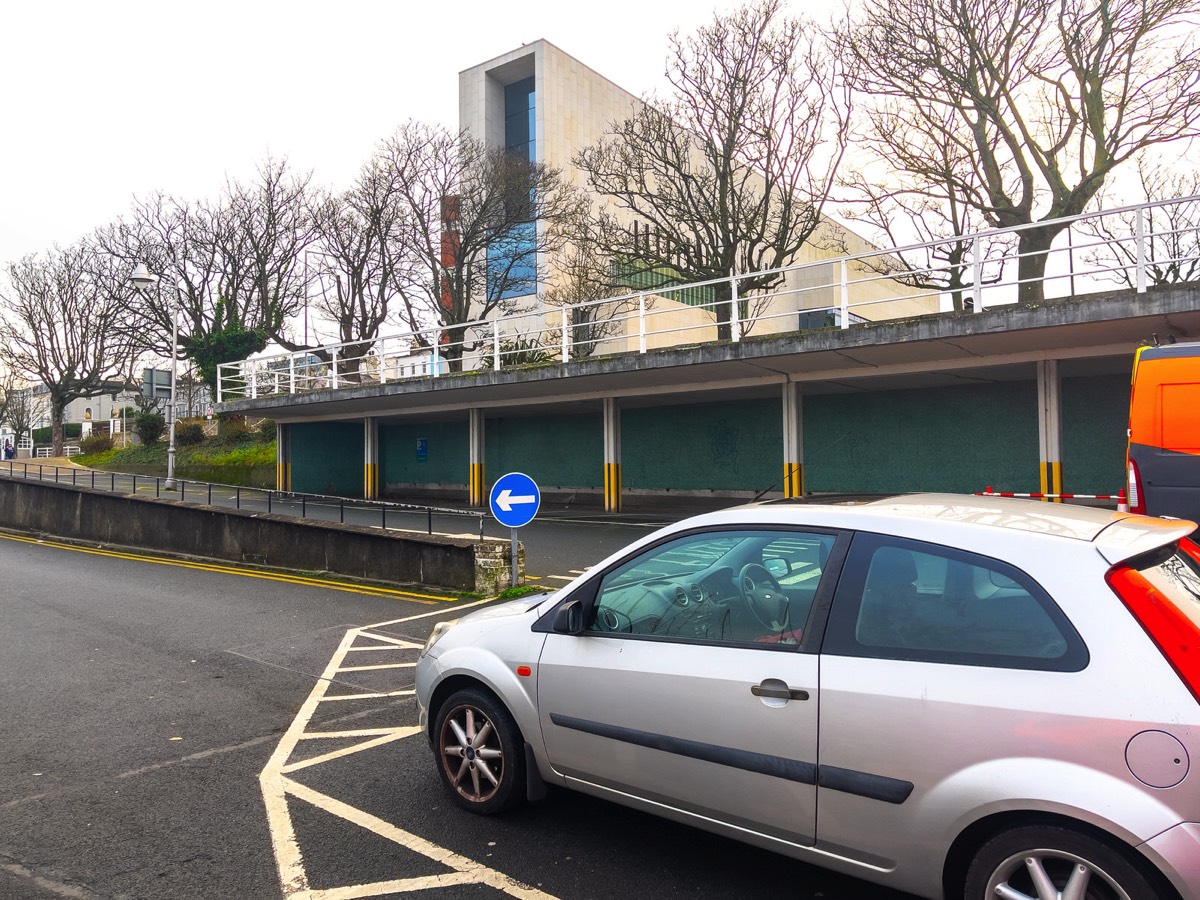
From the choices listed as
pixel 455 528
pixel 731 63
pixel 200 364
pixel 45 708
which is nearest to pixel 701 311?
pixel 731 63

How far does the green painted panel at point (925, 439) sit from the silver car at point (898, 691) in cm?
1573

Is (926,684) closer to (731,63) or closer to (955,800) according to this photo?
(955,800)

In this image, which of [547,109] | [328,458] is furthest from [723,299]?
[547,109]

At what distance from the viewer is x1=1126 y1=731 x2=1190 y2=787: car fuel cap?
83.9 inches

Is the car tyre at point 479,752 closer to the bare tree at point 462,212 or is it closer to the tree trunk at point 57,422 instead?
the bare tree at point 462,212

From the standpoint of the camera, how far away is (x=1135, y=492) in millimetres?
7461

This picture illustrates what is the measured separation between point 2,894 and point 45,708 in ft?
9.95

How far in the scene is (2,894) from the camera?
320 cm

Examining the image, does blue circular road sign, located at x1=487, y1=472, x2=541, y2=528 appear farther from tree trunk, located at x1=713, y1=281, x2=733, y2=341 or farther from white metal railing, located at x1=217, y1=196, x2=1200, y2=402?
tree trunk, located at x1=713, y1=281, x2=733, y2=341

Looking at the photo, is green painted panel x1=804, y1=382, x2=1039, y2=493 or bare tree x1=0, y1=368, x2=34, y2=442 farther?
bare tree x1=0, y1=368, x2=34, y2=442

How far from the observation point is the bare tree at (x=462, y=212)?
29.2 m

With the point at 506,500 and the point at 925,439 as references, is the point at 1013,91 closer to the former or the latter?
the point at 925,439

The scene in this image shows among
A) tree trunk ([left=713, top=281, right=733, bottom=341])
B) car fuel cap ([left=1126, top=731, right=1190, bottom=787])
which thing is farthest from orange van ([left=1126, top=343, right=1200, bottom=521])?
tree trunk ([left=713, top=281, right=733, bottom=341])

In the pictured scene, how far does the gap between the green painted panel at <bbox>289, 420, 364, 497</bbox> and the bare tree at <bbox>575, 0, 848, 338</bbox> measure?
12485mm
